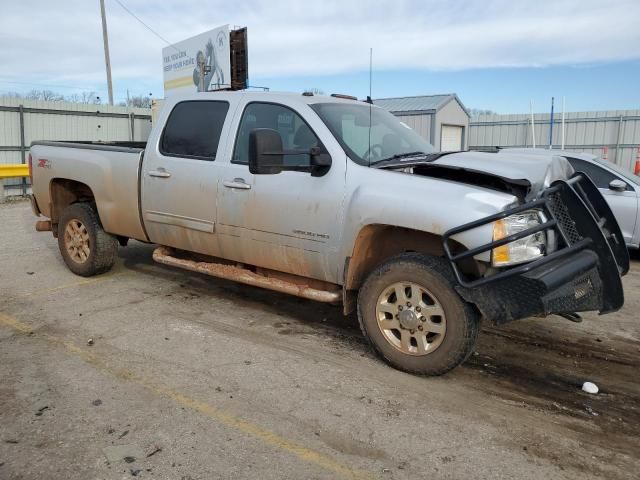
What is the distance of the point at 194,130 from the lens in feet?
17.6

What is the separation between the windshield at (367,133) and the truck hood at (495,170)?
278mm

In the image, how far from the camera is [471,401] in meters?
3.68

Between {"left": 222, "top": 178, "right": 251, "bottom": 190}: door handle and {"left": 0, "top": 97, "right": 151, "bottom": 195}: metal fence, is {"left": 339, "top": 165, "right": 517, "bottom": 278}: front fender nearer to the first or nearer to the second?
{"left": 222, "top": 178, "right": 251, "bottom": 190}: door handle

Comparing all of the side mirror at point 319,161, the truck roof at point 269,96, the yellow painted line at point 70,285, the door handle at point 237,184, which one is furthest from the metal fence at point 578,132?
the side mirror at point 319,161

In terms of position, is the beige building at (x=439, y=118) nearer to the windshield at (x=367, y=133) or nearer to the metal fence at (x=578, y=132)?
the metal fence at (x=578, y=132)

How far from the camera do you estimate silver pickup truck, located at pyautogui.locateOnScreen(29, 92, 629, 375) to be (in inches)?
140

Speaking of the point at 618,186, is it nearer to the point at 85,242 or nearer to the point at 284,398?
the point at 284,398

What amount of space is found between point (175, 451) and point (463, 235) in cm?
216

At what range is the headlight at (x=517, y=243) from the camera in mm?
3533

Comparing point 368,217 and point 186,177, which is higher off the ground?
point 186,177

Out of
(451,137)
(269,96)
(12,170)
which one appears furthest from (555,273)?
(451,137)

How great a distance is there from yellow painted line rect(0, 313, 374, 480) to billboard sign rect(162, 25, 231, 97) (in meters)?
13.1

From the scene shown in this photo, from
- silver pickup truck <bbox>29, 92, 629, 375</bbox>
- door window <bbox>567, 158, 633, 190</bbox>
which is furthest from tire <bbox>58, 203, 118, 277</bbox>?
door window <bbox>567, 158, 633, 190</bbox>

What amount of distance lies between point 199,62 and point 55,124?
5.74 metres
